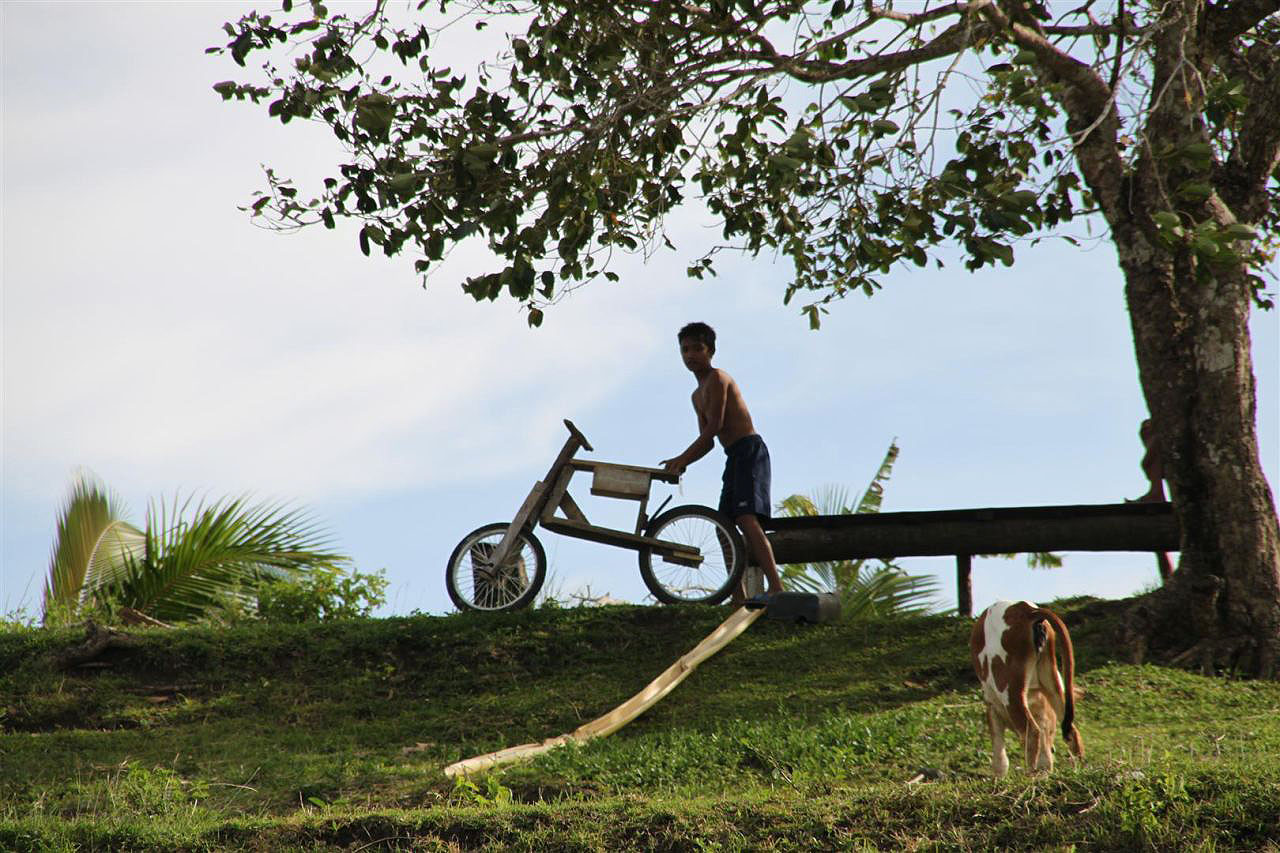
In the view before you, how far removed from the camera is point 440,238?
9.37 m

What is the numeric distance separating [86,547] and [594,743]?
392 inches

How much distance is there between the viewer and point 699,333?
437 inches

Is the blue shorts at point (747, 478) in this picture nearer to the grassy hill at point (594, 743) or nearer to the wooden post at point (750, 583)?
the wooden post at point (750, 583)

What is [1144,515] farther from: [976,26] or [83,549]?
[83,549]

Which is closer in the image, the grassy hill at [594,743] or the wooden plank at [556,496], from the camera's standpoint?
the grassy hill at [594,743]

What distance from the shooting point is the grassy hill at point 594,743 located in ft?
18.6

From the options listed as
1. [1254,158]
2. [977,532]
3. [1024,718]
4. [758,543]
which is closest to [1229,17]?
[1254,158]

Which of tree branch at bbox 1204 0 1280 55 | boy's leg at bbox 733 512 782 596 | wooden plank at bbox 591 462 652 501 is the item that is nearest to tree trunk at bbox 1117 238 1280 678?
tree branch at bbox 1204 0 1280 55

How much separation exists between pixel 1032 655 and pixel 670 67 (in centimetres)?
592

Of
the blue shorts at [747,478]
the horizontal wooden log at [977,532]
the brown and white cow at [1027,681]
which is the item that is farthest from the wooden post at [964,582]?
the brown and white cow at [1027,681]

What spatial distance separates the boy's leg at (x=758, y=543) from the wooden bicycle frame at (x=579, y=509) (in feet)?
1.76

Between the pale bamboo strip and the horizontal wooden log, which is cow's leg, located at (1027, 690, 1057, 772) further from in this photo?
the horizontal wooden log

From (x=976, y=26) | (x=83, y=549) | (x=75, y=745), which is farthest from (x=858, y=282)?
(x=83, y=549)

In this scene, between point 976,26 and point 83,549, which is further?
point 83,549
